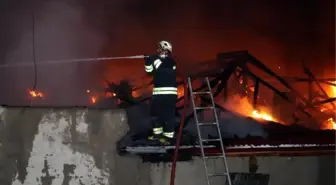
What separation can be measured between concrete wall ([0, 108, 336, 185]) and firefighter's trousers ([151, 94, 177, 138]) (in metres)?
0.46

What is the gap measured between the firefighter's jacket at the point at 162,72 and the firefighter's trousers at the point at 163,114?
0.25 feet

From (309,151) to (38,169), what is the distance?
3.23m

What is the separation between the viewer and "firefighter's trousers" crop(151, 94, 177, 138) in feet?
18.2

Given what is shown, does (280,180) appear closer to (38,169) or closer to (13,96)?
(38,169)

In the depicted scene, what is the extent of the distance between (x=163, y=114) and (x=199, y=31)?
904 cm

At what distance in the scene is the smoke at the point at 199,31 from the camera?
42.3 ft

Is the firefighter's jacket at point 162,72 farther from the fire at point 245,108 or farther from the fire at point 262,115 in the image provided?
the fire at point 262,115

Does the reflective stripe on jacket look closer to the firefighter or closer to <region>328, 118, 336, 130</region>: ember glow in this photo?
the firefighter

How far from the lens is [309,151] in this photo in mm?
5559

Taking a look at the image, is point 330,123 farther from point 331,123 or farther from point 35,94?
point 35,94

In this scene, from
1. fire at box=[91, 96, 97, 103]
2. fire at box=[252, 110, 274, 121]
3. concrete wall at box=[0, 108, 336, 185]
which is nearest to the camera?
concrete wall at box=[0, 108, 336, 185]

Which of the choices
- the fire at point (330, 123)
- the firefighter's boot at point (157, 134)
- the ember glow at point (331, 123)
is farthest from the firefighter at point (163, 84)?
the ember glow at point (331, 123)

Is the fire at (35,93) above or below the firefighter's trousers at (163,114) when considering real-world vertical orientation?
above

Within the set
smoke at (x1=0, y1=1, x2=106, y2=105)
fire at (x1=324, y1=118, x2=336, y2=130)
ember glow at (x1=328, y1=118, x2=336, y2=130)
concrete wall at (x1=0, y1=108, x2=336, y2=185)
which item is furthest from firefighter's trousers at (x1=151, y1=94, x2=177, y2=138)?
smoke at (x1=0, y1=1, x2=106, y2=105)
